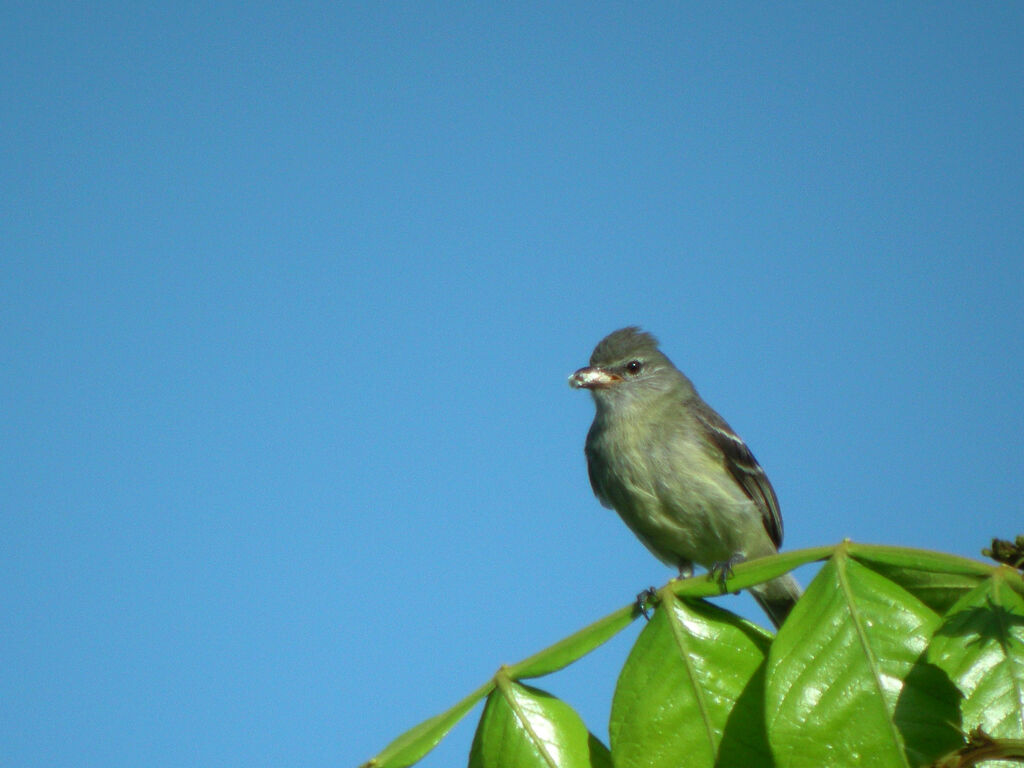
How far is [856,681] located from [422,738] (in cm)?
105

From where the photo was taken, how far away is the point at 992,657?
216 cm

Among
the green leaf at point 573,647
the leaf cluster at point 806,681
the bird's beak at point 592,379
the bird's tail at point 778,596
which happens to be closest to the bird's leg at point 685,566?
the bird's tail at point 778,596

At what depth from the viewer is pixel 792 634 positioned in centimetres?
231

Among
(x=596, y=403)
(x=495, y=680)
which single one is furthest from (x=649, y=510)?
(x=495, y=680)

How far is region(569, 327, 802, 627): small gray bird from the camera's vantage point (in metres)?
6.68

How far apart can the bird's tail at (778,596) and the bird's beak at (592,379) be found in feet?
6.07

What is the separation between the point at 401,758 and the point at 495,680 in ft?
1.02

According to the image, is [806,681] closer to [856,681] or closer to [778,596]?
[856,681]

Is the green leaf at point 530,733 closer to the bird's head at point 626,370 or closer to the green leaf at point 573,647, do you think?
the green leaf at point 573,647

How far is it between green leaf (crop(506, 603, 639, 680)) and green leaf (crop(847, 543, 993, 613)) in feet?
1.89

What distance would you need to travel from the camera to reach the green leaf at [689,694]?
2418 mm

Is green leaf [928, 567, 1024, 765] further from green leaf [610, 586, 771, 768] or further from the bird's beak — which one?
the bird's beak

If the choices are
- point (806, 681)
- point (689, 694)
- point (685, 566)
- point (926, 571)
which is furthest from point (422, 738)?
point (685, 566)

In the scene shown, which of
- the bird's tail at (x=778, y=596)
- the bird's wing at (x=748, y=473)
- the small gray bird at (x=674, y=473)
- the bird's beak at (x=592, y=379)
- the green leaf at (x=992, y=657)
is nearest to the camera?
the green leaf at (x=992, y=657)
